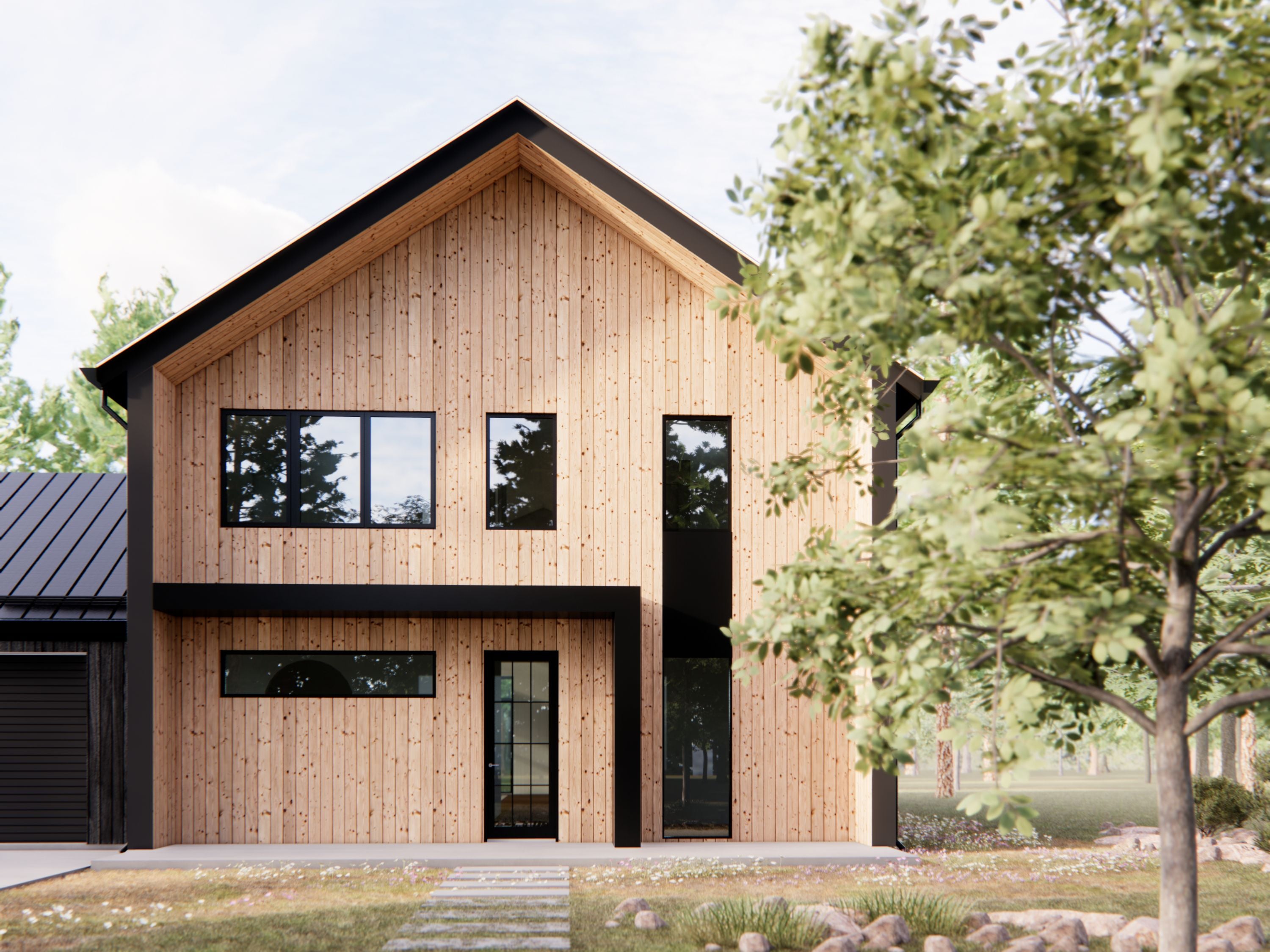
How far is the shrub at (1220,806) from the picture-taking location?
11.7m

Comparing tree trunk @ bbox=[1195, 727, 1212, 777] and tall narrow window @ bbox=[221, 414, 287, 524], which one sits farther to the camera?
tree trunk @ bbox=[1195, 727, 1212, 777]

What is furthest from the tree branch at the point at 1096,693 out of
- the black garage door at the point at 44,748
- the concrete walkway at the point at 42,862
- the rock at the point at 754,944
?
the black garage door at the point at 44,748

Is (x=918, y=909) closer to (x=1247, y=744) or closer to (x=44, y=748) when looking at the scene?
(x=44, y=748)

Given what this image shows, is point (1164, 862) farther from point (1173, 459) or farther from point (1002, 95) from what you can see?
point (1002, 95)

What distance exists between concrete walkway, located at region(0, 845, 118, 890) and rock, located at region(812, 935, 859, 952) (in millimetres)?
6955

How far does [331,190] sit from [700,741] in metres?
34.8

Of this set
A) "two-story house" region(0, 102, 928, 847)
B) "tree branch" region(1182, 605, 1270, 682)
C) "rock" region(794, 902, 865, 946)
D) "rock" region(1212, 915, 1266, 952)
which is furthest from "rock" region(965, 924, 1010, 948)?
"two-story house" region(0, 102, 928, 847)

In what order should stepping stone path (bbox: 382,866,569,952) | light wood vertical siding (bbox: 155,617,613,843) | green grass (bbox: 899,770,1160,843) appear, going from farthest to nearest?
→ 1. green grass (bbox: 899,770,1160,843)
2. light wood vertical siding (bbox: 155,617,613,843)
3. stepping stone path (bbox: 382,866,569,952)

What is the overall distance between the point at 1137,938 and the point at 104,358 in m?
25.8

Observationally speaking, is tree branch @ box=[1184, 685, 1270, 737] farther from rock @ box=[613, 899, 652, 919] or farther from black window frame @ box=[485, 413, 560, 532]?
black window frame @ box=[485, 413, 560, 532]

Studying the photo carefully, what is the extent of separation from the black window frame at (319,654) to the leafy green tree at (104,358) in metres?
16.5

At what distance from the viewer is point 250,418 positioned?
11008 mm

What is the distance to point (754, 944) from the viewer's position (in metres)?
6.58

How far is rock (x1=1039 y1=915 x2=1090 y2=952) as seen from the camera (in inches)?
264
